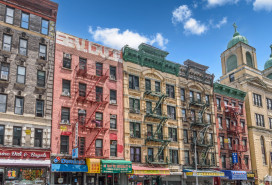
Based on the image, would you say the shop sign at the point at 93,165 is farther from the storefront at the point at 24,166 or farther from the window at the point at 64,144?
the storefront at the point at 24,166

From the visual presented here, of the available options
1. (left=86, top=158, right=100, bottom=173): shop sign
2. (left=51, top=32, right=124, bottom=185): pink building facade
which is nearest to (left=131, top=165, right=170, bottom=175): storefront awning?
(left=51, top=32, right=124, bottom=185): pink building facade

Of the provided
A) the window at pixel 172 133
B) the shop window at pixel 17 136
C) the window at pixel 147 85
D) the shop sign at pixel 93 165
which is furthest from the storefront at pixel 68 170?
the window at pixel 172 133

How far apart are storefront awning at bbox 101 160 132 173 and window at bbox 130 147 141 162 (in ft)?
7.65

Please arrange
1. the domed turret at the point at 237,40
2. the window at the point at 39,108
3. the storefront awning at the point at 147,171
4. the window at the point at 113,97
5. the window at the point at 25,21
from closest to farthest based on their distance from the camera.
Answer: the window at the point at 39,108 → the window at the point at 25,21 → the storefront awning at the point at 147,171 → the window at the point at 113,97 → the domed turret at the point at 237,40

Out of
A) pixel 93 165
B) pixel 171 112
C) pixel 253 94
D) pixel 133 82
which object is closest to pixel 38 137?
pixel 93 165

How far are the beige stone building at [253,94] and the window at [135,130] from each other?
22.8m

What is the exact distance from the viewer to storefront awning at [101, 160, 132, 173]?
3053 centimetres

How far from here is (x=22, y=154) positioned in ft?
87.6

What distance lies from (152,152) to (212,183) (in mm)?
11315

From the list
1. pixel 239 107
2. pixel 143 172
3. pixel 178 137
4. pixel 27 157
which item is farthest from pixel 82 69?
pixel 239 107

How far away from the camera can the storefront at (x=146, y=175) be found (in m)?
32.9

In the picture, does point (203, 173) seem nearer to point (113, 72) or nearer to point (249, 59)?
point (113, 72)

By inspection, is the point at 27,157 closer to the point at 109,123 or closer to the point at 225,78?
the point at 109,123

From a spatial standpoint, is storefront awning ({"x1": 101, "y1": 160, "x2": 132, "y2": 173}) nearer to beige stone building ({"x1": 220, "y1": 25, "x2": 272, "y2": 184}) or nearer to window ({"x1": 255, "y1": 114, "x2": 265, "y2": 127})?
beige stone building ({"x1": 220, "y1": 25, "x2": 272, "y2": 184})
